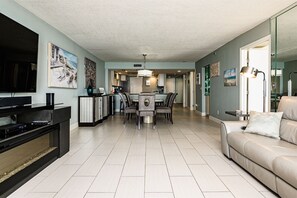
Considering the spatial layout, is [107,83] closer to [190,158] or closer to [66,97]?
[66,97]

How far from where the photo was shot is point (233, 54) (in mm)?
5387

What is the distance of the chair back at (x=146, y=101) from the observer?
19.1ft

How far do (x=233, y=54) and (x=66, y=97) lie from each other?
176 inches

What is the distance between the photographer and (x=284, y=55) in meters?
3.59

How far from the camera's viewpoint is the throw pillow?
2693mm

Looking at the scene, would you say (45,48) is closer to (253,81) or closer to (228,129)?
(228,129)

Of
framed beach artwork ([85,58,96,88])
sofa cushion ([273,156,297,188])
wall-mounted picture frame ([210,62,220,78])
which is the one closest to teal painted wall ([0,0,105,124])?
framed beach artwork ([85,58,96,88])

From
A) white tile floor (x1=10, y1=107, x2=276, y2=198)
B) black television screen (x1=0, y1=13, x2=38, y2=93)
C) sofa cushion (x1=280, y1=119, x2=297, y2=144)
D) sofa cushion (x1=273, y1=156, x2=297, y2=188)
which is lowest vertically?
white tile floor (x1=10, y1=107, x2=276, y2=198)

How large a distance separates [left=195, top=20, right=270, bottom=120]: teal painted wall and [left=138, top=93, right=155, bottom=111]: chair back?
85.1 inches

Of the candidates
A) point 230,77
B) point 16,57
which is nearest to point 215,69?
point 230,77

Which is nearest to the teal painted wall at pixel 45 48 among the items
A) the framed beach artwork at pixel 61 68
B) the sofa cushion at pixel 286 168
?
the framed beach artwork at pixel 61 68

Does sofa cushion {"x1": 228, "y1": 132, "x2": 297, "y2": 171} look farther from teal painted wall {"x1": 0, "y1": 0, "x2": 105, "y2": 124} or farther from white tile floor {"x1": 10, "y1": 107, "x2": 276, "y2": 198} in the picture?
teal painted wall {"x1": 0, "y1": 0, "x2": 105, "y2": 124}

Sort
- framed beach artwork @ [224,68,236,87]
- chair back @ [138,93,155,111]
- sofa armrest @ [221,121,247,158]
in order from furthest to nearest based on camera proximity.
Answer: chair back @ [138,93,155,111] < framed beach artwork @ [224,68,236,87] < sofa armrest @ [221,121,247,158]

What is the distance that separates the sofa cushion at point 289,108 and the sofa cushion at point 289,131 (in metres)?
0.07
